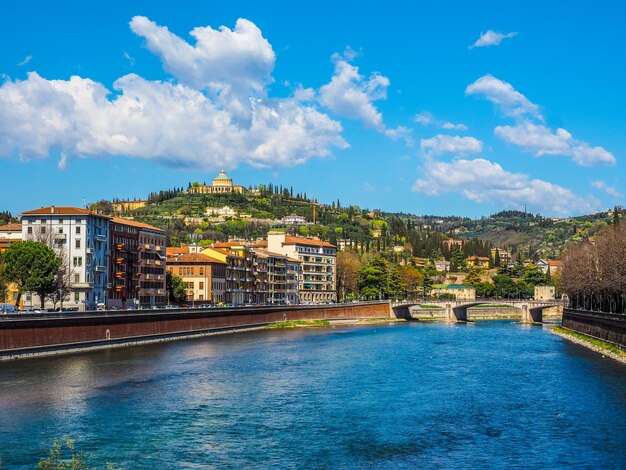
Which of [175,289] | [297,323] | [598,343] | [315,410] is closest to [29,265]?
[175,289]

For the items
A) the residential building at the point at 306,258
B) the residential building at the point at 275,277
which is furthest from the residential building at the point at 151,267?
the residential building at the point at 306,258

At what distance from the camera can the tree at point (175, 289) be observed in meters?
138

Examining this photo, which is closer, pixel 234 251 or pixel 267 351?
pixel 267 351

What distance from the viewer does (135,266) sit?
124m

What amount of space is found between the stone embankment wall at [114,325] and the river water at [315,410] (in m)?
2.96

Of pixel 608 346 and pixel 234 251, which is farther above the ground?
pixel 234 251

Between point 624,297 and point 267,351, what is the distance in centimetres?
4207

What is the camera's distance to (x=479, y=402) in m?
52.3

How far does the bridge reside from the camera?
165750mm

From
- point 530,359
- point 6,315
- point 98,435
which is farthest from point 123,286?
point 98,435

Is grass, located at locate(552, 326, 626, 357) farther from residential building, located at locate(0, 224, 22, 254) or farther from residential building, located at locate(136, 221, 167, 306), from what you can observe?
residential building, located at locate(0, 224, 22, 254)

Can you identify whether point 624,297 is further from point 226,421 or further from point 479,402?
point 226,421

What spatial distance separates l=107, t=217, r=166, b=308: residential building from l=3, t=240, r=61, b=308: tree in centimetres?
2369

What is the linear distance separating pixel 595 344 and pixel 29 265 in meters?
62.3
